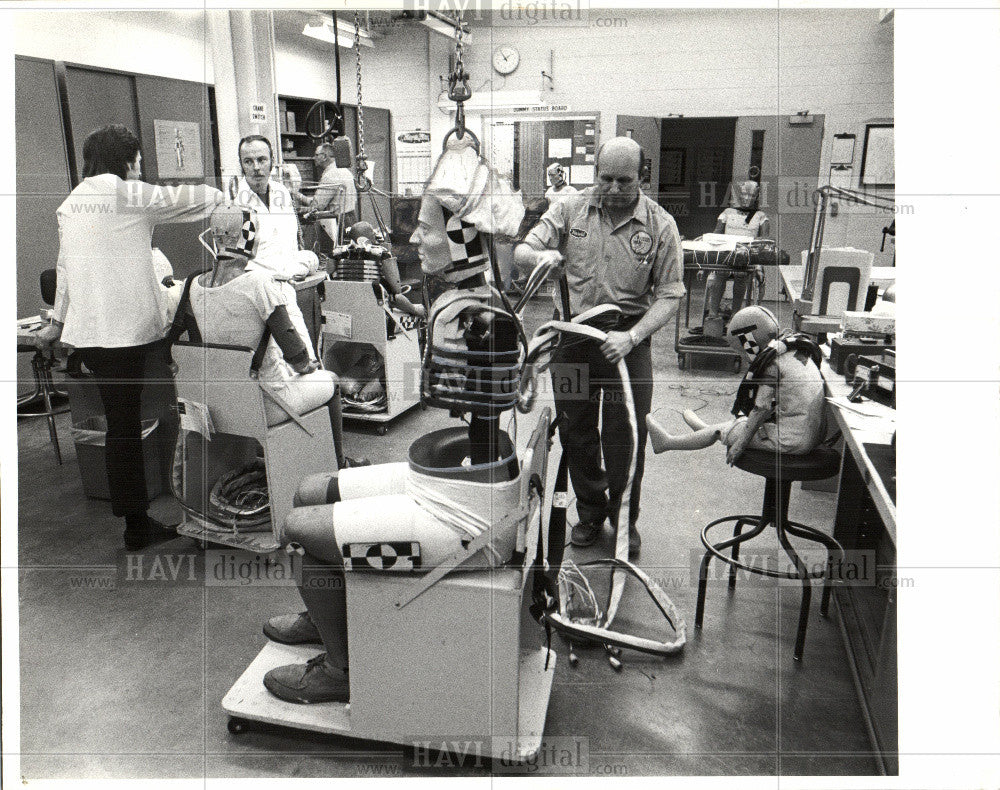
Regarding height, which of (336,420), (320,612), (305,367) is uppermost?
(305,367)

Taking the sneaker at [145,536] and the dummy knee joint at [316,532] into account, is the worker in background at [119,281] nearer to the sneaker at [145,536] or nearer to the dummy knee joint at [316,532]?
the sneaker at [145,536]

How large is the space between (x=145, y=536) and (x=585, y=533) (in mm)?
1917

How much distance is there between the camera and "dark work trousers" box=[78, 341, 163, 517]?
305 cm

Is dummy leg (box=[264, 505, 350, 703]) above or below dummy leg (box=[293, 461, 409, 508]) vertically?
below

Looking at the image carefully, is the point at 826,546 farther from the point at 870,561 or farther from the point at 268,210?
the point at 268,210

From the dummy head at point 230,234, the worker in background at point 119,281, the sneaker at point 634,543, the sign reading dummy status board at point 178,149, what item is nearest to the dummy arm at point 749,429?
the sneaker at point 634,543

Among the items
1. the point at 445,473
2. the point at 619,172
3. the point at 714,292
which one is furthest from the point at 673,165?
the point at 445,473

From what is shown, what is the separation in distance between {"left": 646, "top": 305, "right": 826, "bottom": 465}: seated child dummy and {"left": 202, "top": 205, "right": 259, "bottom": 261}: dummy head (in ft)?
6.17

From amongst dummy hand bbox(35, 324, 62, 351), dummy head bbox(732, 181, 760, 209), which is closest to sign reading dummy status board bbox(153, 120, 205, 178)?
dummy hand bbox(35, 324, 62, 351)

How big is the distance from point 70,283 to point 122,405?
0.55 m

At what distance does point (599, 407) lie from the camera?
10.3 feet

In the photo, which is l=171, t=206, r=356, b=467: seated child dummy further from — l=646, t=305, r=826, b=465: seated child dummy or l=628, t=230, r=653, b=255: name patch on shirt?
l=646, t=305, r=826, b=465: seated child dummy

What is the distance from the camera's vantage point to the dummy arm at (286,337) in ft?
9.89

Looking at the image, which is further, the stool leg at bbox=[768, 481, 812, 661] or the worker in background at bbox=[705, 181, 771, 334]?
the worker in background at bbox=[705, 181, 771, 334]
